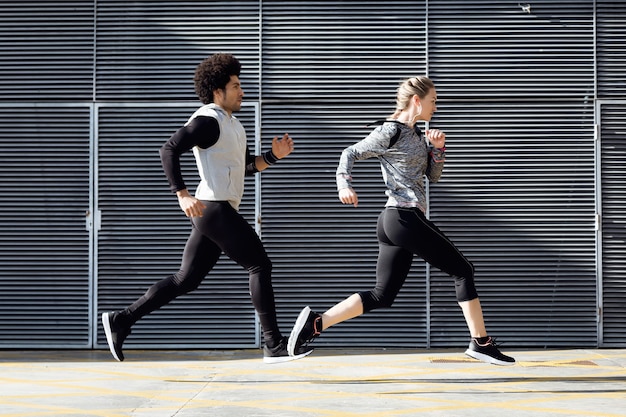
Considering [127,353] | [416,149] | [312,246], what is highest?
[416,149]

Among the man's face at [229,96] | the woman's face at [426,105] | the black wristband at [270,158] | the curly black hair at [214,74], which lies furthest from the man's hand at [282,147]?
the woman's face at [426,105]

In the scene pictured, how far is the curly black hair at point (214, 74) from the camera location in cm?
707

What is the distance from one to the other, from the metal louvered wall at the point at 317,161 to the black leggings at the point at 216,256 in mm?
2711

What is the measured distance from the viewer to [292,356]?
6828 mm

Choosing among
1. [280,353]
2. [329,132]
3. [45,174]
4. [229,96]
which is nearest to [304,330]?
[280,353]

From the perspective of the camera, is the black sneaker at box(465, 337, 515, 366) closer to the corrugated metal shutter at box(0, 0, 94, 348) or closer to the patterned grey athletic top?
the patterned grey athletic top

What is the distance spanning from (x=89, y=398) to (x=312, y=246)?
358 cm

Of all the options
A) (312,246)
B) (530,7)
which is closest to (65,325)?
(312,246)

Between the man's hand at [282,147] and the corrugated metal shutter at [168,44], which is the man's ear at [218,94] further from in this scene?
the corrugated metal shutter at [168,44]

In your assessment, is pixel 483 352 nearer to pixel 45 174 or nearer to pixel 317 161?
pixel 317 161

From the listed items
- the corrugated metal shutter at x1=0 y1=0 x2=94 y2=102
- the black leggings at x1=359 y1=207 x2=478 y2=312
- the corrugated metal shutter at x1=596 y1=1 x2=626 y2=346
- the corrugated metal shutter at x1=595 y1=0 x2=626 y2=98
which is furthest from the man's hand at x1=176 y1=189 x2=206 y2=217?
the corrugated metal shutter at x1=595 y1=0 x2=626 y2=98

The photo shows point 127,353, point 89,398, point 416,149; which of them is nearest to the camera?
point 89,398

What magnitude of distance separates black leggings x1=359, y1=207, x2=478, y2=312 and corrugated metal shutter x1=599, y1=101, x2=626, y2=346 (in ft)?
10.1

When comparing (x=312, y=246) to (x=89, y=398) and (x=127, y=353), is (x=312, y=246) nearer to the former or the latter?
(x=127, y=353)
